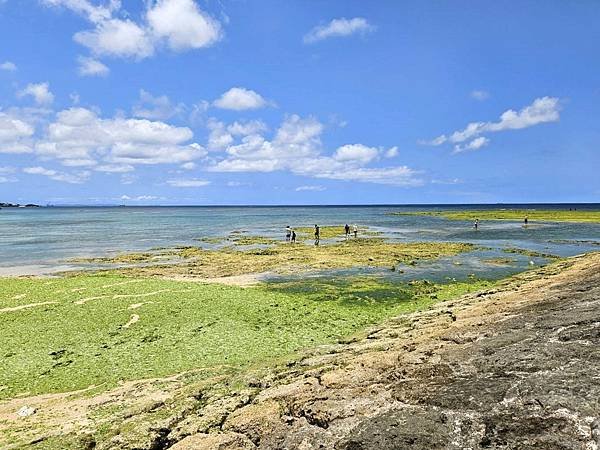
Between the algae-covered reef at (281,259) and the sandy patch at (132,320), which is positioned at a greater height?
the algae-covered reef at (281,259)

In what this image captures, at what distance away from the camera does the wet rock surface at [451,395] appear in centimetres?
825

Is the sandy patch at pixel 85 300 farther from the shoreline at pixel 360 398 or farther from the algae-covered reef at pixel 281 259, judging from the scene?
the shoreline at pixel 360 398

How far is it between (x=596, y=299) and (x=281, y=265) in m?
32.3

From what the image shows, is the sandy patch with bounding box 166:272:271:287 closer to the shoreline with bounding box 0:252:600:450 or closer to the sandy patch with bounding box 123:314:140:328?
the sandy patch with bounding box 123:314:140:328

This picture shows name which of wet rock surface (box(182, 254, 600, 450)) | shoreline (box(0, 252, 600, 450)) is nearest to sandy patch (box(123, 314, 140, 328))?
shoreline (box(0, 252, 600, 450))

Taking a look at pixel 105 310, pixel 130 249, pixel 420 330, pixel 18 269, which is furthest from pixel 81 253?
pixel 420 330

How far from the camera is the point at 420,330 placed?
17.3 m

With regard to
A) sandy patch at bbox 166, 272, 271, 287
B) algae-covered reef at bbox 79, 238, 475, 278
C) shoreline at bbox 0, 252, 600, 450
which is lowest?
sandy patch at bbox 166, 272, 271, 287

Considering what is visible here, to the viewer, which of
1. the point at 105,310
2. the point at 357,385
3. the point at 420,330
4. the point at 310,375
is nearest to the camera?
the point at 357,385

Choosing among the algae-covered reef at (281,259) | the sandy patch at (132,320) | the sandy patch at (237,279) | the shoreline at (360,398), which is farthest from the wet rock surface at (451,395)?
the algae-covered reef at (281,259)

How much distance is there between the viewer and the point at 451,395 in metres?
9.69

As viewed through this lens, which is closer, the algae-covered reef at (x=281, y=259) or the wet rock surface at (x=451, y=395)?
the wet rock surface at (x=451, y=395)

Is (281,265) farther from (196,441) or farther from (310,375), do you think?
(196,441)

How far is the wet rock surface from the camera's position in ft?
27.1
